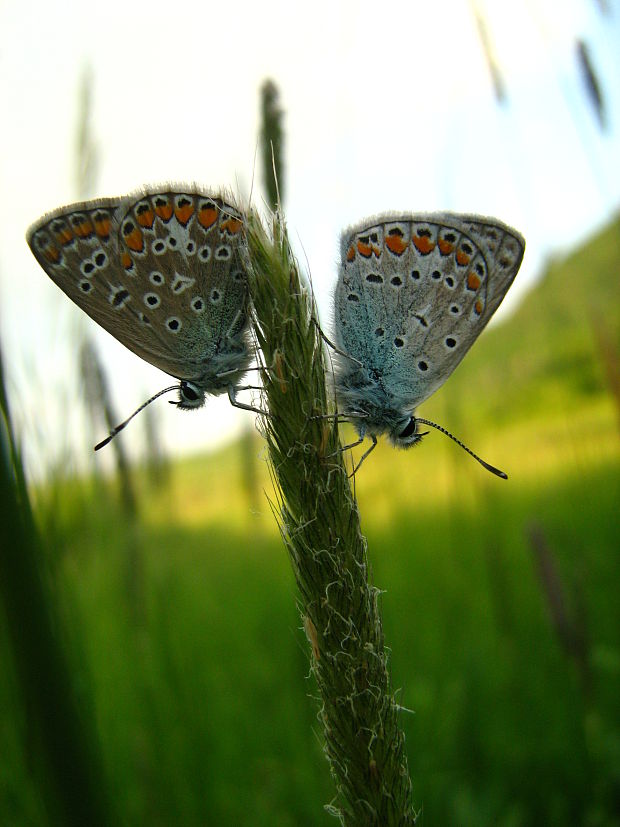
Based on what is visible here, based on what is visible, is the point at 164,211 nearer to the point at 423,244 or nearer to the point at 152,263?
the point at 152,263

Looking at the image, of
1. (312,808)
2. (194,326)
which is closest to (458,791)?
(312,808)

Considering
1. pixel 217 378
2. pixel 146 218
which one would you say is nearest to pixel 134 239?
pixel 146 218

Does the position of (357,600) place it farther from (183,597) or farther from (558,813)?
(183,597)

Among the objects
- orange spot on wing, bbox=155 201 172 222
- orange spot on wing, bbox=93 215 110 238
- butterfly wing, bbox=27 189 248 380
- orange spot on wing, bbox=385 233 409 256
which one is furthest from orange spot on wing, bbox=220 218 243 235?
orange spot on wing, bbox=385 233 409 256

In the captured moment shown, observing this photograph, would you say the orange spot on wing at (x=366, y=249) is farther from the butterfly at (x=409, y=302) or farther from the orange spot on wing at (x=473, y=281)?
the orange spot on wing at (x=473, y=281)

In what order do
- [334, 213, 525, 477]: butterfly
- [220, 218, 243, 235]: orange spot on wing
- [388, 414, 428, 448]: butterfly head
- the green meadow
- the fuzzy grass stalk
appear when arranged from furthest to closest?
the green meadow, [388, 414, 428, 448]: butterfly head, [334, 213, 525, 477]: butterfly, [220, 218, 243, 235]: orange spot on wing, the fuzzy grass stalk

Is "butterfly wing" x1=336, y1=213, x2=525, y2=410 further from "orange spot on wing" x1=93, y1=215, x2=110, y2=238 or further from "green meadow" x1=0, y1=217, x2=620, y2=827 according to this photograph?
"orange spot on wing" x1=93, y1=215, x2=110, y2=238
